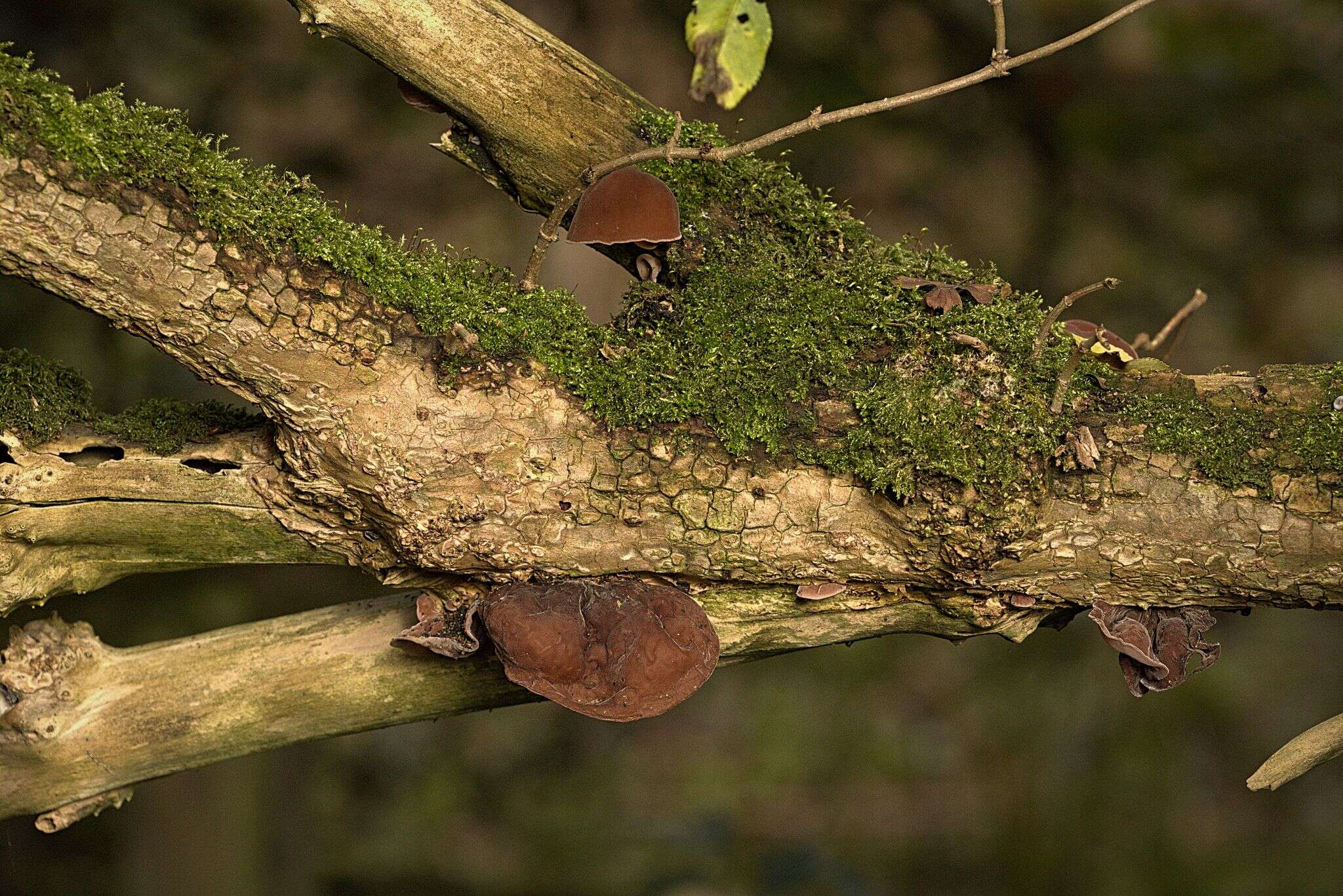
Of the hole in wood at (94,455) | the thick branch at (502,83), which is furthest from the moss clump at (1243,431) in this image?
the hole in wood at (94,455)

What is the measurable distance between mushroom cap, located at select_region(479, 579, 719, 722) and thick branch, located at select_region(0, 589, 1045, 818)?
32 cm

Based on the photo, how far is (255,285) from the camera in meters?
1.99

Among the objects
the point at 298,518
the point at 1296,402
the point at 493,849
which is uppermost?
the point at 1296,402

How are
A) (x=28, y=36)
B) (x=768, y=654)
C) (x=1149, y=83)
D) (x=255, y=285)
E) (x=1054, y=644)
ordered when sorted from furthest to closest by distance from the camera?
(x=1054, y=644), (x=1149, y=83), (x=28, y=36), (x=768, y=654), (x=255, y=285)

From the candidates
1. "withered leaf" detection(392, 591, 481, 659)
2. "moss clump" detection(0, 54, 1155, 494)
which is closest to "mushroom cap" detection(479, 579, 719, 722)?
"withered leaf" detection(392, 591, 481, 659)

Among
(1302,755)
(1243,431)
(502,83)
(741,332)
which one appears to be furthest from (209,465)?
(1302,755)

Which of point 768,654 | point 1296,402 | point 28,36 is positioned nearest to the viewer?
point 1296,402

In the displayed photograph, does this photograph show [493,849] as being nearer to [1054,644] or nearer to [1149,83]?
[1054,644]

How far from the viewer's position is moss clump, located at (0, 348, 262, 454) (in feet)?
7.12

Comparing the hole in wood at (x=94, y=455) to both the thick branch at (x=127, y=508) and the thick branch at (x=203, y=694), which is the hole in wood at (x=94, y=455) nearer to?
the thick branch at (x=127, y=508)

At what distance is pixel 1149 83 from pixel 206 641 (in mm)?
5414

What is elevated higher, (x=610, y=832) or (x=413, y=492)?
(x=413, y=492)

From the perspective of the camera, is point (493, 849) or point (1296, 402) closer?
point (1296, 402)

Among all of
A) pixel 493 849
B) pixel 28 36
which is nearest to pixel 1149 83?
pixel 28 36
